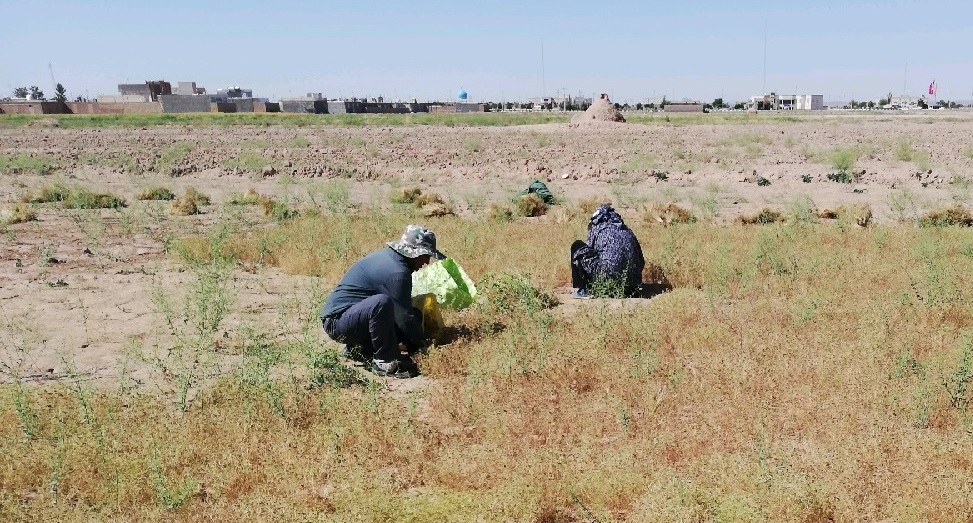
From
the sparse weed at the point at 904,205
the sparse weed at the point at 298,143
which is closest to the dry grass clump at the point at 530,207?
the sparse weed at the point at 904,205

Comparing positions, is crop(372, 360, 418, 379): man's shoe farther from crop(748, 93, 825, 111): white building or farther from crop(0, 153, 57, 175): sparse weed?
crop(748, 93, 825, 111): white building

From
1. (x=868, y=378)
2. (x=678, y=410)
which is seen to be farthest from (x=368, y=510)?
(x=868, y=378)

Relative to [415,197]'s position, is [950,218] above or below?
below

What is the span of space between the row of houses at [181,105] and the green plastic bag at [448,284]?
254ft

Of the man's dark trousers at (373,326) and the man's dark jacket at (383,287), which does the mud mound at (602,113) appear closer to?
the man's dark jacket at (383,287)

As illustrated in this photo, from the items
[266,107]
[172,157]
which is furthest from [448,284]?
[266,107]

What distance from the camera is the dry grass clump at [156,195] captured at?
15.6 m

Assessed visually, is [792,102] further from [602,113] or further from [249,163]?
[249,163]

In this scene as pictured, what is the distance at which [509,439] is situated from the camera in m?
4.60

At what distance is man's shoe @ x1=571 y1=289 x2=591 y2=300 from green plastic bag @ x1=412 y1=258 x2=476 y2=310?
1.51m

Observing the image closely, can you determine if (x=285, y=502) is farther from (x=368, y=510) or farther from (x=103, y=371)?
(x=103, y=371)

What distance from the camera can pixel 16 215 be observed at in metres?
12.4

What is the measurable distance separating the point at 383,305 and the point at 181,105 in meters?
80.9

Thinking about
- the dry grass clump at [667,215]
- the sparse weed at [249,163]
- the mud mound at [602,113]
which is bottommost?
the dry grass clump at [667,215]
